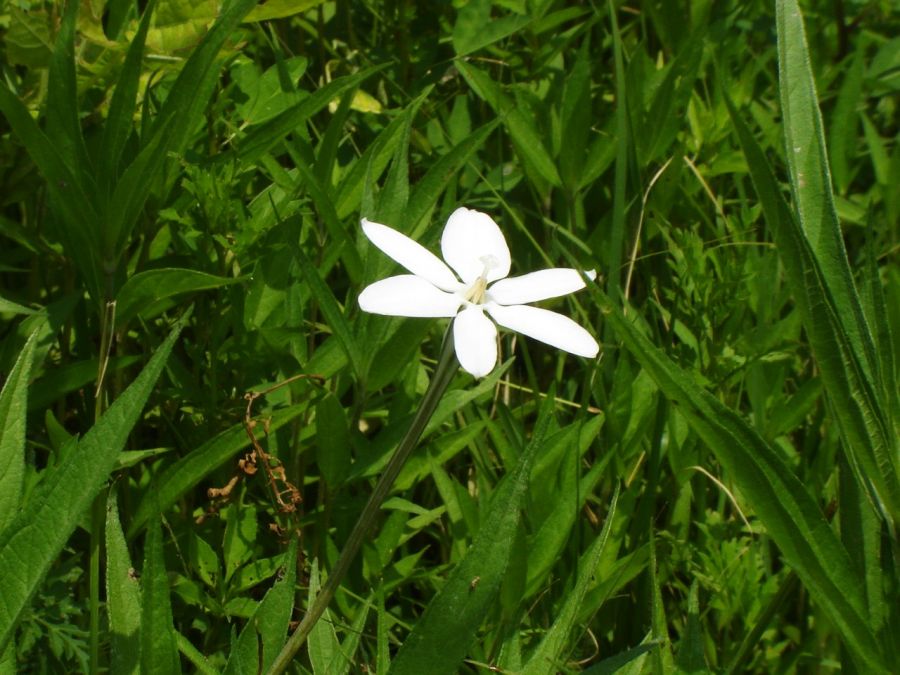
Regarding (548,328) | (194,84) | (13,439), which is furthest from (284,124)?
(548,328)

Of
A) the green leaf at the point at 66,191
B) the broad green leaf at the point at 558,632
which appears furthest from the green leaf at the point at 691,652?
the green leaf at the point at 66,191

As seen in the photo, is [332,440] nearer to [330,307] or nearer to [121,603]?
[330,307]

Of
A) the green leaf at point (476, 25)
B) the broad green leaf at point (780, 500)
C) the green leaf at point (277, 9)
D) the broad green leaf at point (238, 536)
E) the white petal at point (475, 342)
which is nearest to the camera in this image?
the white petal at point (475, 342)

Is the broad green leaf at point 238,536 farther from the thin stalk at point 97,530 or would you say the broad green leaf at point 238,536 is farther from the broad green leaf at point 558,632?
the broad green leaf at point 558,632

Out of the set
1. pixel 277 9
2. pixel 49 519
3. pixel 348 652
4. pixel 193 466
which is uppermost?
pixel 277 9

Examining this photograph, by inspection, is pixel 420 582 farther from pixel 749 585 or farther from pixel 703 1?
pixel 703 1

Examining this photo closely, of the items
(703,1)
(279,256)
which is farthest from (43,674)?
(703,1)
